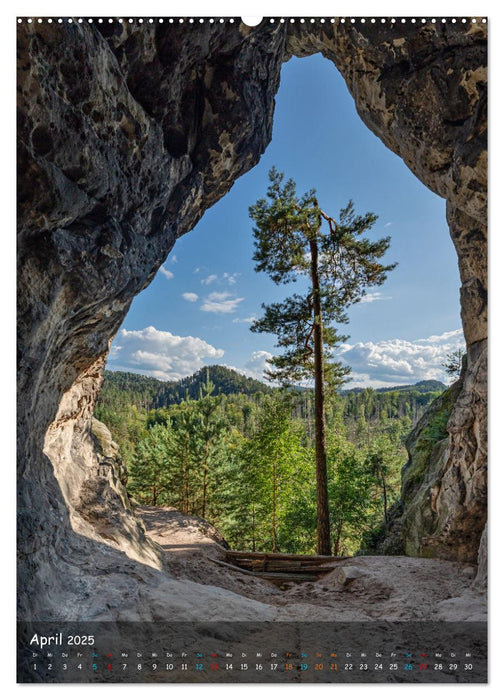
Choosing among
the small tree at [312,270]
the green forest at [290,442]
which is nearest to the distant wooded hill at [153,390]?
the green forest at [290,442]

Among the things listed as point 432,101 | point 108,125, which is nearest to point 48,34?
point 108,125

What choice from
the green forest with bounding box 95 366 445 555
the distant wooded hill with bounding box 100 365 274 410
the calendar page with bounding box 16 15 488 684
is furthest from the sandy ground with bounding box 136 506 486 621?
the distant wooded hill with bounding box 100 365 274 410

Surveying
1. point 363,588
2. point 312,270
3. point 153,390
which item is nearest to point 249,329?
point 312,270

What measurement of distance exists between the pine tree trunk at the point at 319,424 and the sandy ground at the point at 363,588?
1.37m

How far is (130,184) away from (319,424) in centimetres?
631

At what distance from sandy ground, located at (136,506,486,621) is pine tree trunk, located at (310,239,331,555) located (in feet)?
4.49

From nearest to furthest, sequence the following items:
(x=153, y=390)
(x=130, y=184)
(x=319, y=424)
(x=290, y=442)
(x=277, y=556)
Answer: (x=130, y=184), (x=277, y=556), (x=319, y=424), (x=290, y=442), (x=153, y=390)

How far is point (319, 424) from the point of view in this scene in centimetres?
737

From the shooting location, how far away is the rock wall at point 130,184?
8.47 ft

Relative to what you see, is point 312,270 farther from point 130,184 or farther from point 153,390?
point 153,390

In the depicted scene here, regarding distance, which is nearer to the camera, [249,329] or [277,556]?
[277,556]

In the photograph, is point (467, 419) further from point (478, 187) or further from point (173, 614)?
point (173, 614)

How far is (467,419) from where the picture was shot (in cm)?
496

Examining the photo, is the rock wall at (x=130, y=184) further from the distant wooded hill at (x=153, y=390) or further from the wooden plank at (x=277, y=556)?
the distant wooded hill at (x=153, y=390)
